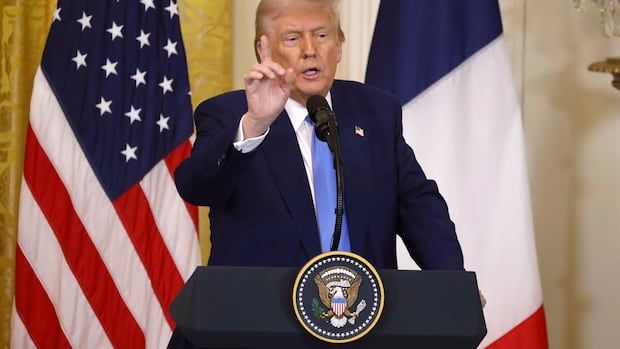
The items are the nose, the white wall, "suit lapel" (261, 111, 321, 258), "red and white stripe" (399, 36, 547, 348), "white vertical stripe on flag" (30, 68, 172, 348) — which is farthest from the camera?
the white wall

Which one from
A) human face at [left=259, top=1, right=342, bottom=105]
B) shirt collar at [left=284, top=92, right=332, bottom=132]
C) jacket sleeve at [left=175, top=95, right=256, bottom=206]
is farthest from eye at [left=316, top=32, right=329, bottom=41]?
jacket sleeve at [left=175, top=95, right=256, bottom=206]

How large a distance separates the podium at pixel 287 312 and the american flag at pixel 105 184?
2.20 metres

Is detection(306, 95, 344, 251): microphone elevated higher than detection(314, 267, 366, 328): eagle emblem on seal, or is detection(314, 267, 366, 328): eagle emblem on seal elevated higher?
detection(306, 95, 344, 251): microphone

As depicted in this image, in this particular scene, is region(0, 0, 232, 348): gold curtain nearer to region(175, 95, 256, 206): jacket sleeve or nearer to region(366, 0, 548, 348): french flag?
region(366, 0, 548, 348): french flag

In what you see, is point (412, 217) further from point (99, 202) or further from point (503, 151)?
point (99, 202)

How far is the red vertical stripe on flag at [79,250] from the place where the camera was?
398cm

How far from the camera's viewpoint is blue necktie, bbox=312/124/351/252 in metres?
2.43

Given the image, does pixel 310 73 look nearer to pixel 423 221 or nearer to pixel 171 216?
pixel 423 221

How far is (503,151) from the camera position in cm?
383

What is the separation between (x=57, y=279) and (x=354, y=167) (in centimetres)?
192

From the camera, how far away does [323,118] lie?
2125 mm

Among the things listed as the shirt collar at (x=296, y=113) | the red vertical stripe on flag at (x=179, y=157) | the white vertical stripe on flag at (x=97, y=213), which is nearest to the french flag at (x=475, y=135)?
the red vertical stripe on flag at (x=179, y=157)

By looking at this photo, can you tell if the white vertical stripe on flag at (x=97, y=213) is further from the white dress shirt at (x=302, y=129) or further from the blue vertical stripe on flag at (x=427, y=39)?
the white dress shirt at (x=302, y=129)

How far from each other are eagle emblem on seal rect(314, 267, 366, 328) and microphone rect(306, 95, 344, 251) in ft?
0.68
